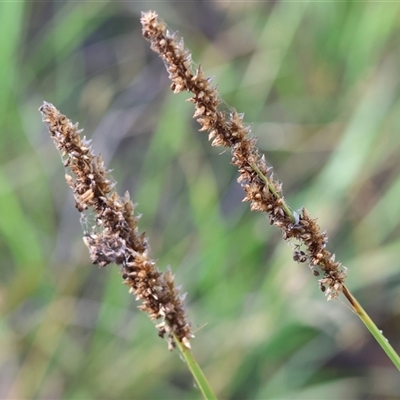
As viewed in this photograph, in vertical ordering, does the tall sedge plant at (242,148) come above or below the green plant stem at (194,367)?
above

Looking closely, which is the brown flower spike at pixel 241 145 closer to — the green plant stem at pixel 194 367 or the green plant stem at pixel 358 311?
the green plant stem at pixel 358 311

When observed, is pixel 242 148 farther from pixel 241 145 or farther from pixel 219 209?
pixel 219 209

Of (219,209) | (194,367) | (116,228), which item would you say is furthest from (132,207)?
(219,209)

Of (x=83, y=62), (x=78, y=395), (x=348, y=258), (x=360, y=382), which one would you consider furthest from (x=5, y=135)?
(x=360, y=382)

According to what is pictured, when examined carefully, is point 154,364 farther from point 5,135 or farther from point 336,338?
point 5,135

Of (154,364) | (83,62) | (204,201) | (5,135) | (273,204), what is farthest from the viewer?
(83,62)

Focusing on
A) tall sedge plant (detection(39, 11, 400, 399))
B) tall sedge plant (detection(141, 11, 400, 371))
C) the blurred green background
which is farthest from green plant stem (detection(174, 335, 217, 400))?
the blurred green background

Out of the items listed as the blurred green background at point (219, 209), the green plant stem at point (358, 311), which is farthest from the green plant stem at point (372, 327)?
the blurred green background at point (219, 209)
